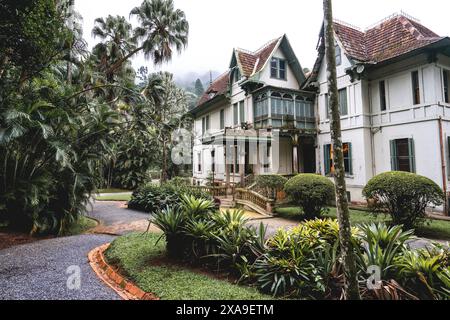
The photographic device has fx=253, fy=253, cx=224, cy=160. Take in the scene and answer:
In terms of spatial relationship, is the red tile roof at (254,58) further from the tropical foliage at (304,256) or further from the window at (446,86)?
the tropical foliage at (304,256)

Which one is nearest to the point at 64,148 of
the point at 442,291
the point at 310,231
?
the point at 310,231

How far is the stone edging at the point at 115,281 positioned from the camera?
13.8 feet

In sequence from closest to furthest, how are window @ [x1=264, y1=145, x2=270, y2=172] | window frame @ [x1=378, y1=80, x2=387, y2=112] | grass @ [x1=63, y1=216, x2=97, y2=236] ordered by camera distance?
grass @ [x1=63, y1=216, x2=97, y2=236], window frame @ [x1=378, y1=80, x2=387, y2=112], window @ [x1=264, y1=145, x2=270, y2=172]

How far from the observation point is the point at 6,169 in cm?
806

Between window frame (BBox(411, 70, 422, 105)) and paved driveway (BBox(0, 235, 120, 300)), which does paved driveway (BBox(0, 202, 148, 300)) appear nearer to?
paved driveway (BBox(0, 235, 120, 300))

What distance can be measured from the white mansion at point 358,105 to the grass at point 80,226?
8.86m

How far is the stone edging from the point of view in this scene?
13.8ft

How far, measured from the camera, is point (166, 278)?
467 cm

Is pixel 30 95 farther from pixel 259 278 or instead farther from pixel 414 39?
pixel 414 39

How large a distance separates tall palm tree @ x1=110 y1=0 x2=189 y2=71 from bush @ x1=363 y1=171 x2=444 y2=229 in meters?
14.2

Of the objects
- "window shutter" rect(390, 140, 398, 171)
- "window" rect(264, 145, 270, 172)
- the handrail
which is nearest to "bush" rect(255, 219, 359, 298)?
the handrail

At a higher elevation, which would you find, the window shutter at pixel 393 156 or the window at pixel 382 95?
the window at pixel 382 95

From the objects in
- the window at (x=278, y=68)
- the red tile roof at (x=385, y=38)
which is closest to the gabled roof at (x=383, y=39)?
the red tile roof at (x=385, y=38)

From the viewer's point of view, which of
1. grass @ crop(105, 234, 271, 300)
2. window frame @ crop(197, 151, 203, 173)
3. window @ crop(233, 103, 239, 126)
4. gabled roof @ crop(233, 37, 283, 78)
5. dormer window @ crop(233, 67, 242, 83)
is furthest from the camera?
window frame @ crop(197, 151, 203, 173)
